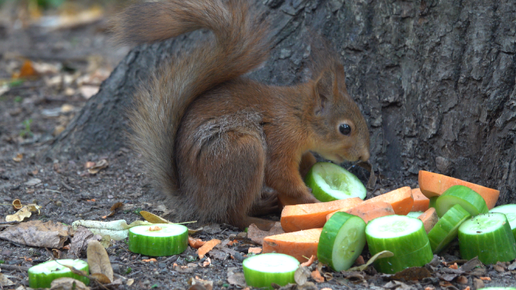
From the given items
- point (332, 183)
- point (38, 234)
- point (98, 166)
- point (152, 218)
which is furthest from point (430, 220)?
point (98, 166)

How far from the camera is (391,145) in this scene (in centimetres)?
301

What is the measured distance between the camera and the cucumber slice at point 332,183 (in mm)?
2707

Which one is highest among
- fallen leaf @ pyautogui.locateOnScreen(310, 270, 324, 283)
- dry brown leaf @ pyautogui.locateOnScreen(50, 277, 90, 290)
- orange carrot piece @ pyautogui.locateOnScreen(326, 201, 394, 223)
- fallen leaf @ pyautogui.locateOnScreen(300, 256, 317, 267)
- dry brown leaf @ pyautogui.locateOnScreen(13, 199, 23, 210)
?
orange carrot piece @ pyautogui.locateOnScreen(326, 201, 394, 223)

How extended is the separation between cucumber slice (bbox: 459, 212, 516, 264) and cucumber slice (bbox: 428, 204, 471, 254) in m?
0.04

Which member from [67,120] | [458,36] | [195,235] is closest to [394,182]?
[458,36]

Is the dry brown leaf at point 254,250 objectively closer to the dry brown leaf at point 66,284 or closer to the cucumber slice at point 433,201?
the dry brown leaf at point 66,284

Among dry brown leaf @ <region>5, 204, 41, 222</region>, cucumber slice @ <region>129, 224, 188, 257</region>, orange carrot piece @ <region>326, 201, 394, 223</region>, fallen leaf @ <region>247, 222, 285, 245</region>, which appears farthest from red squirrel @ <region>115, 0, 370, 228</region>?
dry brown leaf @ <region>5, 204, 41, 222</region>

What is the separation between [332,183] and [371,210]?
69cm

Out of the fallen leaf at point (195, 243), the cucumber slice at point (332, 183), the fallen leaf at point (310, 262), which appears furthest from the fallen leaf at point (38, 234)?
the cucumber slice at point (332, 183)

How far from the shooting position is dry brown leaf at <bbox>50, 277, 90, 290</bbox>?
1739 millimetres

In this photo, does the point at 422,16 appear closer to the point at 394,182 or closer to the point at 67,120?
the point at 394,182

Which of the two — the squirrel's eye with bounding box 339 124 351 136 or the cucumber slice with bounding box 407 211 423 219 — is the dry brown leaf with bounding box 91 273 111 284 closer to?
the cucumber slice with bounding box 407 211 423 219

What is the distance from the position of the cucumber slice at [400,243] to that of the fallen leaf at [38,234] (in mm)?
1336

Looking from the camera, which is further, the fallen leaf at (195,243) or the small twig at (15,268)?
the fallen leaf at (195,243)
